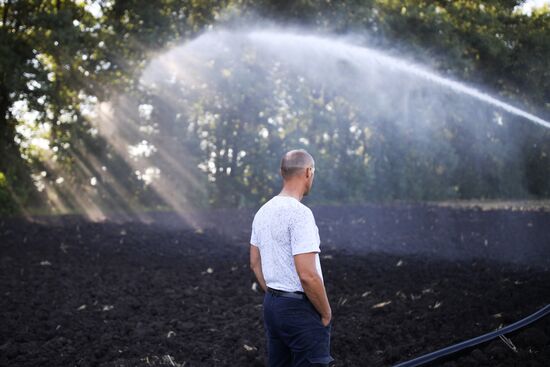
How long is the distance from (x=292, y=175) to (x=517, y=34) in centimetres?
2163

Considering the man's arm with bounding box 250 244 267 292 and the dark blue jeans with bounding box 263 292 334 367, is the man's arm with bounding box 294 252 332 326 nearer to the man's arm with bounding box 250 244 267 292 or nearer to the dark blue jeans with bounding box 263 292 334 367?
the dark blue jeans with bounding box 263 292 334 367

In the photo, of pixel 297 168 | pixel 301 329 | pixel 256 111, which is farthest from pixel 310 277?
pixel 256 111

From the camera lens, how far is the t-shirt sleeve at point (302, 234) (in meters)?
3.10

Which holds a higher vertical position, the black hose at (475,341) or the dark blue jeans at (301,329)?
the dark blue jeans at (301,329)

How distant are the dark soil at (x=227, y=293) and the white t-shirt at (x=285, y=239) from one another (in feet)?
5.93

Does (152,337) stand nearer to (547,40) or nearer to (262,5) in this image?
(262,5)

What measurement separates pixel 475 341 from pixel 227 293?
309cm

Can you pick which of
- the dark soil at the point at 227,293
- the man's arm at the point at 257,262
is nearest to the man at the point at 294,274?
the man's arm at the point at 257,262

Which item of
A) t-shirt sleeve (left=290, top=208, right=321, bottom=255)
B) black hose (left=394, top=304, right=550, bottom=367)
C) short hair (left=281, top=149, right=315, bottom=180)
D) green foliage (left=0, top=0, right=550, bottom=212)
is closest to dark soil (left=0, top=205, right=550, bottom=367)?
black hose (left=394, top=304, right=550, bottom=367)

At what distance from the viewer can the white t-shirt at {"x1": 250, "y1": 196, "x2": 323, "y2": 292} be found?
3121 millimetres

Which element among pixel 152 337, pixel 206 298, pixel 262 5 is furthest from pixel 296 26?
pixel 152 337

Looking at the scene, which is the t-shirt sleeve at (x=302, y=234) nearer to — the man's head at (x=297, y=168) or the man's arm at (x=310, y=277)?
the man's arm at (x=310, y=277)

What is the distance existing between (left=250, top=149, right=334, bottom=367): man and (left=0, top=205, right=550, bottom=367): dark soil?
66.4 inches

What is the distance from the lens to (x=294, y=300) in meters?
3.21
